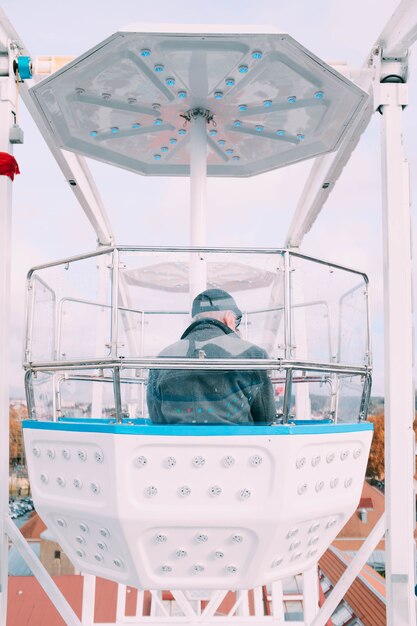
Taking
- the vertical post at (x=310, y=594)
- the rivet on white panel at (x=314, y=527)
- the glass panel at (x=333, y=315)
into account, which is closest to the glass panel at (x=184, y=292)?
the glass panel at (x=333, y=315)

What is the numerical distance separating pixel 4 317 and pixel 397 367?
2482mm

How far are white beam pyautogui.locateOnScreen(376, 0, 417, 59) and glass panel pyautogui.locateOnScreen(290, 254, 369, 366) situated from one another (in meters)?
1.41

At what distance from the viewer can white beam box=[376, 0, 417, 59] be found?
3.69m

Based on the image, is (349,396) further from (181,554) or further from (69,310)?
(69,310)

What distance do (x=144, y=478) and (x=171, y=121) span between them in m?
2.78

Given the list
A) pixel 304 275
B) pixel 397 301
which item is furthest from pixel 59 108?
pixel 397 301

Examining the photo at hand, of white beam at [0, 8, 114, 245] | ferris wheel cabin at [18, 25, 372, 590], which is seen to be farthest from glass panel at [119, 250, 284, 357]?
white beam at [0, 8, 114, 245]

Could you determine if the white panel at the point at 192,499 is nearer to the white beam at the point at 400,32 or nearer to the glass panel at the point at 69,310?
the glass panel at the point at 69,310

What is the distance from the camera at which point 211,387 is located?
3455mm

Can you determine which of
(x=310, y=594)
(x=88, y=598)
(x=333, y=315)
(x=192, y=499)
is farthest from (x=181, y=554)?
(x=310, y=594)

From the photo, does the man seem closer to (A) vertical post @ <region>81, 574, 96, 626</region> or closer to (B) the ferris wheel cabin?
(B) the ferris wheel cabin

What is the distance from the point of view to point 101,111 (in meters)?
4.58

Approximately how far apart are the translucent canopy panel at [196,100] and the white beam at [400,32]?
0.31 metres

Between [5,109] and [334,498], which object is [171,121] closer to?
[5,109]
